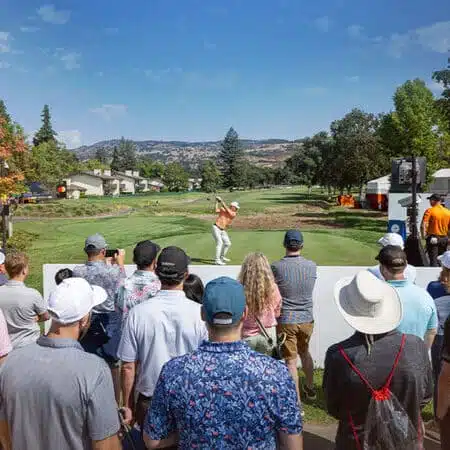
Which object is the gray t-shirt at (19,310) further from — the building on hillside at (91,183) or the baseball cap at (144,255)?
the building on hillside at (91,183)

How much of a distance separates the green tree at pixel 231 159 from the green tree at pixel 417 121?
60.4 m

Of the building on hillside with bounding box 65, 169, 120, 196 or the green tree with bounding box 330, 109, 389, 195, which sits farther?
the building on hillside with bounding box 65, 169, 120, 196

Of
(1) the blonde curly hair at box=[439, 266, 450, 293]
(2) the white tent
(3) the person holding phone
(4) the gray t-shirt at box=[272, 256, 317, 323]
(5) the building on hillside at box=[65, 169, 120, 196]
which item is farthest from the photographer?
(5) the building on hillside at box=[65, 169, 120, 196]

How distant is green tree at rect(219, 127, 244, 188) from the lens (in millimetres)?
96438

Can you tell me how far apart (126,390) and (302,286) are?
2.20 meters

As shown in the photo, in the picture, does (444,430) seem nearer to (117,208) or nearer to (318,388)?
(318,388)

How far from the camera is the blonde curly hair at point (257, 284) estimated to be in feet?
13.1

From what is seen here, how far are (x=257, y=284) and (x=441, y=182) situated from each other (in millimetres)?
28123

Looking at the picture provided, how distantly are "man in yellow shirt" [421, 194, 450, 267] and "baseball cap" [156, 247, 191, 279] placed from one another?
814 cm

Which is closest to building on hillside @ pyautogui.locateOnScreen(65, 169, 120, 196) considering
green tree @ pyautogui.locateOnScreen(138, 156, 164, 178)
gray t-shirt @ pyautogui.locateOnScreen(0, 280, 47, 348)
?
green tree @ pyautogui.locateOnScreen(138, 156, 164, 178)

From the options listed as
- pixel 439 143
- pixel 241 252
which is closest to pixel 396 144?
pixel 439 143

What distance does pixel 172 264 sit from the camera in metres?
3.15

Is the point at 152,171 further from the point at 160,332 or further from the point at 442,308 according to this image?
the point at 160,332

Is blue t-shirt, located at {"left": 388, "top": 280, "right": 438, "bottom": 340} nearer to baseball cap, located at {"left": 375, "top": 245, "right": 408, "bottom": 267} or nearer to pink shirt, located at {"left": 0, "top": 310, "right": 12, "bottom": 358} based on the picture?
baseball cap, located at {"left": 375, "top": 245, "right": 408, "bottom": 267}
